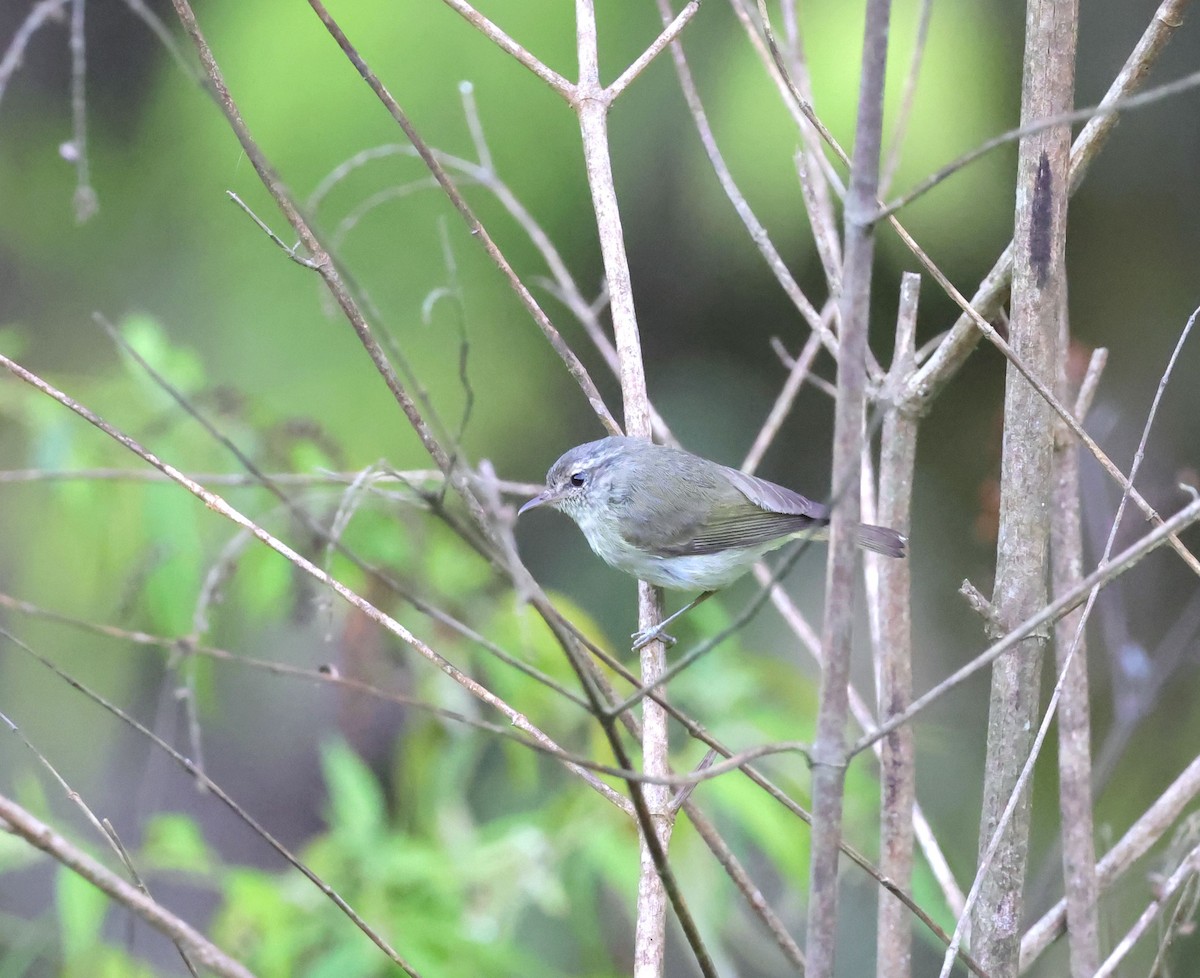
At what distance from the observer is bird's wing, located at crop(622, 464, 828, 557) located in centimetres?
248

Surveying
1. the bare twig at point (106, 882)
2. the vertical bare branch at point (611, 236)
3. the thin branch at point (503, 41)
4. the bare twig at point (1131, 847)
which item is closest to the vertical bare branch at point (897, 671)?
the bare twig at point (1131, 847)

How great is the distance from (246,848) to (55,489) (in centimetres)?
114

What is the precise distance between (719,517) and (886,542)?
3.24ft

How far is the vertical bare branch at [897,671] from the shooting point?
156cm

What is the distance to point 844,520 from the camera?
90 centimetres

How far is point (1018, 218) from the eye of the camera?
1.28m

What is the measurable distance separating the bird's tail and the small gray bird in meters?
0.71

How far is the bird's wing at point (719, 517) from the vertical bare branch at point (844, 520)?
5.08 ft

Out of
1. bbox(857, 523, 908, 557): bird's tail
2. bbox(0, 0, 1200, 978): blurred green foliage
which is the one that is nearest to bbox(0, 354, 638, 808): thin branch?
bbox(857, 523, 908, 557): bird's tail

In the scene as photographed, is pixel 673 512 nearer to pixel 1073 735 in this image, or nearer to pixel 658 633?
pixel 658 633

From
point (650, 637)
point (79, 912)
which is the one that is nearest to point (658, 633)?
point (650, 637)

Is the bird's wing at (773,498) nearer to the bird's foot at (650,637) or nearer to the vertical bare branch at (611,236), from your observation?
the bird's foot at (650,637)

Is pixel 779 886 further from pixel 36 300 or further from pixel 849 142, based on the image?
pixel 36 300

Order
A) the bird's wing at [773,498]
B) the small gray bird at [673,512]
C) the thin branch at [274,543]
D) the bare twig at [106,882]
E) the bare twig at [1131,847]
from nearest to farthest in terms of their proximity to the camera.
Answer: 1. the bare twig at [106,882]
2. the thin branch at [274,543]
3. the bare twig at [1131,847]
4. the small gray bird at [673,512]
5. the bird's wing at [773,498]
